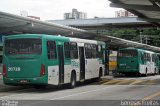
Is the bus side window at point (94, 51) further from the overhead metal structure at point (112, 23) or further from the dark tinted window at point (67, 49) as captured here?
A: the overhead metal structure at point (112, 23)

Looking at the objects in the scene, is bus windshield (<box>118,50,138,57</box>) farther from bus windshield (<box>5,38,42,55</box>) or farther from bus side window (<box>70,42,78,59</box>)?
bus windshield (<box>5,38,42,55</box>)

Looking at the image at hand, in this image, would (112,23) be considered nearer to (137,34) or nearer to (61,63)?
(61,63)

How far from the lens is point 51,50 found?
71.9ft

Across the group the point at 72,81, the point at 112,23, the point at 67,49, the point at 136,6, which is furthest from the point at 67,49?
the point at 112,23

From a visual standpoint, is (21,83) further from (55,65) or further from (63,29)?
(63,29)

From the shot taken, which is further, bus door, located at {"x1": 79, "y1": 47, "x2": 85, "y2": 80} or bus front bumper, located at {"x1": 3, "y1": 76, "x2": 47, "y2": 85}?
bus door, located at {"x1": 79, "y1": 47, "x2": 85, "y2": 80}

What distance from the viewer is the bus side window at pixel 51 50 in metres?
21.6

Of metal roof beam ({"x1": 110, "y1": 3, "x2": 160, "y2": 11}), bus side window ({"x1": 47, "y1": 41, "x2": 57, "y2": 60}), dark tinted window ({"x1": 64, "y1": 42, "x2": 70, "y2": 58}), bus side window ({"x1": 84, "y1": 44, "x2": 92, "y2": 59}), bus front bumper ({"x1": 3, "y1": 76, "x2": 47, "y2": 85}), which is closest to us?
bus front bumper ({"x1": 3, "y1": 76, "x2": 47, "y2": 85})

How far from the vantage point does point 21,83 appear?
69.1 feet

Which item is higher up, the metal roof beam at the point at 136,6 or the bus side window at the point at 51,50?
the metal roof beam at the point at 136,6

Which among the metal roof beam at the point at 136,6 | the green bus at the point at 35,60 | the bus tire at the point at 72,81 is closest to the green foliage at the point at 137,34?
the metal roof beam at the point at 136,6

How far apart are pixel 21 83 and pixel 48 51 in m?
2.07

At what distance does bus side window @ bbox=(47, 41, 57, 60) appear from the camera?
2161cm

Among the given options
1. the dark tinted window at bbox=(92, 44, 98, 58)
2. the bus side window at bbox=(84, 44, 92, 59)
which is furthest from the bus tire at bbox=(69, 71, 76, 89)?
the dark tinted window at bbox=(92, 44, 98, 58)
